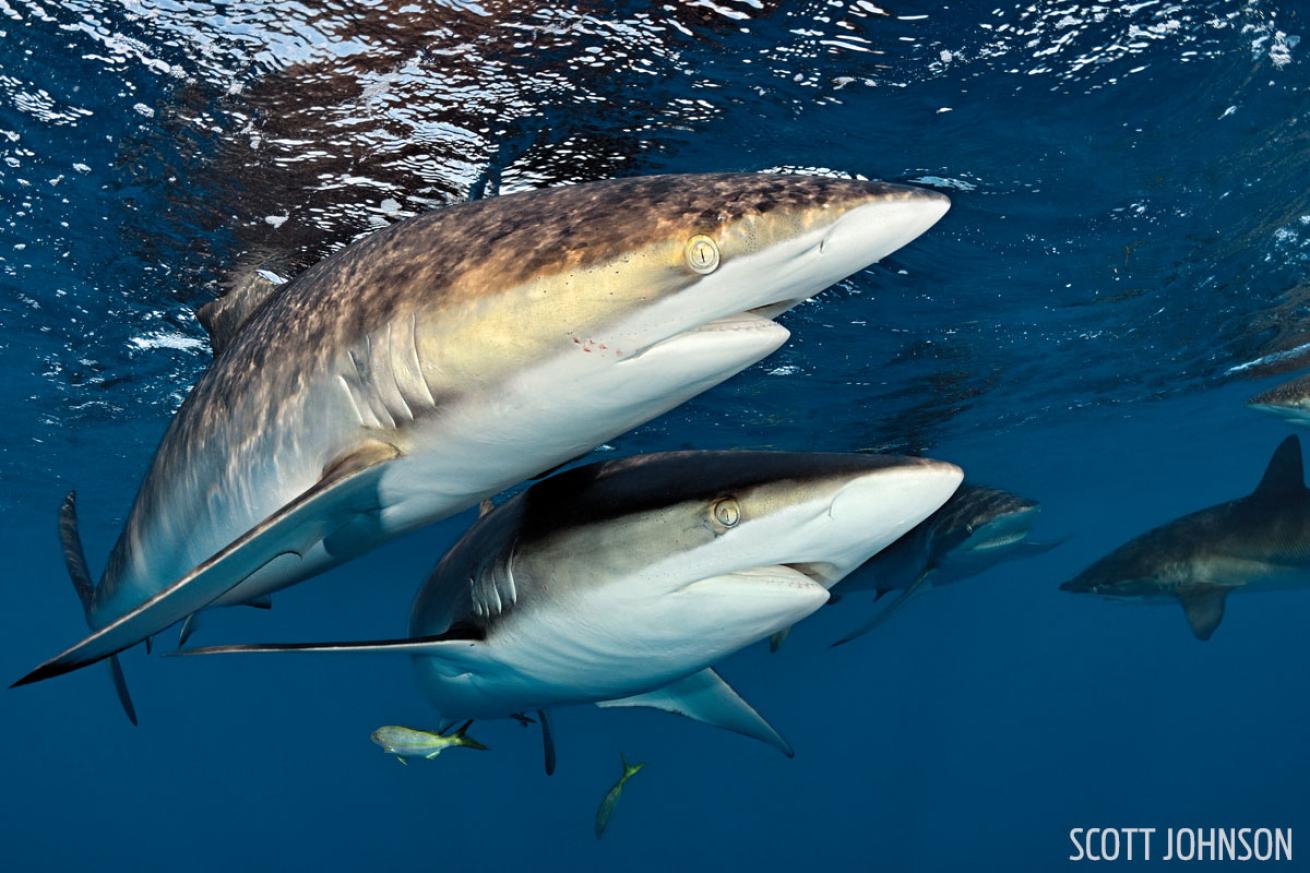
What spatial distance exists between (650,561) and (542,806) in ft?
367

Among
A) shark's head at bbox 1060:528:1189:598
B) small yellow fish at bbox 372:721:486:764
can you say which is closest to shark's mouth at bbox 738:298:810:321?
small yellow fish at bbox 372:721:486:764

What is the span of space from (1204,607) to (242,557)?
11.7 m

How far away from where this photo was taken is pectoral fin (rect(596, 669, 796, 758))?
5102 millimetres

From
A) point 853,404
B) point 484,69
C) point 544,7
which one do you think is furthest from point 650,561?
point 853,404

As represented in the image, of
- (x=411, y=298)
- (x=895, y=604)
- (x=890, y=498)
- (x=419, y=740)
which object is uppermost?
(x=411, y=298)

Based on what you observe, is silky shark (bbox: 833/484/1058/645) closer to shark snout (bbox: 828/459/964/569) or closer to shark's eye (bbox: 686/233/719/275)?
shark snout (bbox: 828/459/964/569)

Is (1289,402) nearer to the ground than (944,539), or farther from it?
farther from it

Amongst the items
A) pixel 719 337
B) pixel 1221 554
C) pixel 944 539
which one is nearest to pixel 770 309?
pixel 719 337

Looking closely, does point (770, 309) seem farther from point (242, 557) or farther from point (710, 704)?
point (710, 704)

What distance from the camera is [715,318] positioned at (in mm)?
2342

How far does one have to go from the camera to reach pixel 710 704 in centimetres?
539

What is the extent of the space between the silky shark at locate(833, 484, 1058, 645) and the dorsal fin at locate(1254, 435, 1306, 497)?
2860 millimetres

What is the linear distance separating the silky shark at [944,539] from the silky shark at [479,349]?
7.12 metres

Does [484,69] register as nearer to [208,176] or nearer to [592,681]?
[208,176]
